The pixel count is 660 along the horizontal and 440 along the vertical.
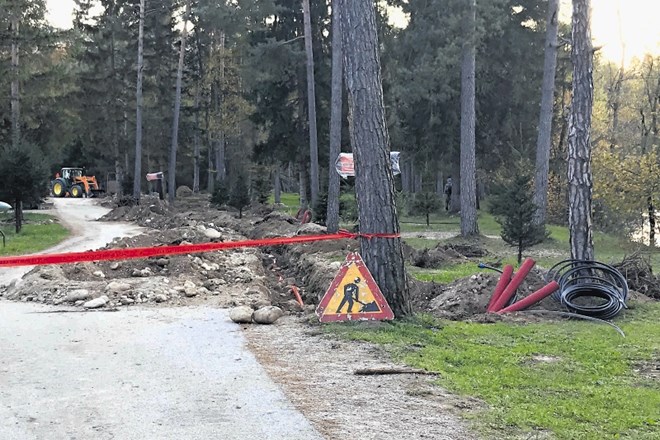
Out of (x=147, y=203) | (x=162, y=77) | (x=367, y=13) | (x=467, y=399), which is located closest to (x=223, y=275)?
(x=367, y=13)

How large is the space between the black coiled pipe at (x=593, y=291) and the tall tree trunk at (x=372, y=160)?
2705mm

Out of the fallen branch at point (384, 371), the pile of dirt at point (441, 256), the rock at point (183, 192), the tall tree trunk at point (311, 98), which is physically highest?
the tall tree trunk at point (311, 98)

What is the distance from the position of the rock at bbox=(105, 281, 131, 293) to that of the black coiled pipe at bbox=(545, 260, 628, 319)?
6534 millimetres

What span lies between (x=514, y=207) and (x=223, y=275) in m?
7.31

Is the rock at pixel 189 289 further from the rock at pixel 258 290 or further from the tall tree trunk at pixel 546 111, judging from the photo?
the tall tree trunk at pixel 546 111

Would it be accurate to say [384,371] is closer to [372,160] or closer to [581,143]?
[372,160]

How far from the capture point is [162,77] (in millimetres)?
49031

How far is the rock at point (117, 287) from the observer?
36.3ft

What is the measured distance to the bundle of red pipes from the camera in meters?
9.93

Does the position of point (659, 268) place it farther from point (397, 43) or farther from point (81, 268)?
point (397, 43)

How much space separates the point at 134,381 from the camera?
6098mm

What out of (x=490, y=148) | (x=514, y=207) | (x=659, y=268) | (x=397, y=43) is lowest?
(x=659, y=268)

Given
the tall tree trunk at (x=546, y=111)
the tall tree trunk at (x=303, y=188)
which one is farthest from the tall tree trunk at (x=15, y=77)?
the tall tree trunk at (x=546, y=111)

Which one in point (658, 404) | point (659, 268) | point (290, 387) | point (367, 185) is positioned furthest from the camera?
point (659, 268)
